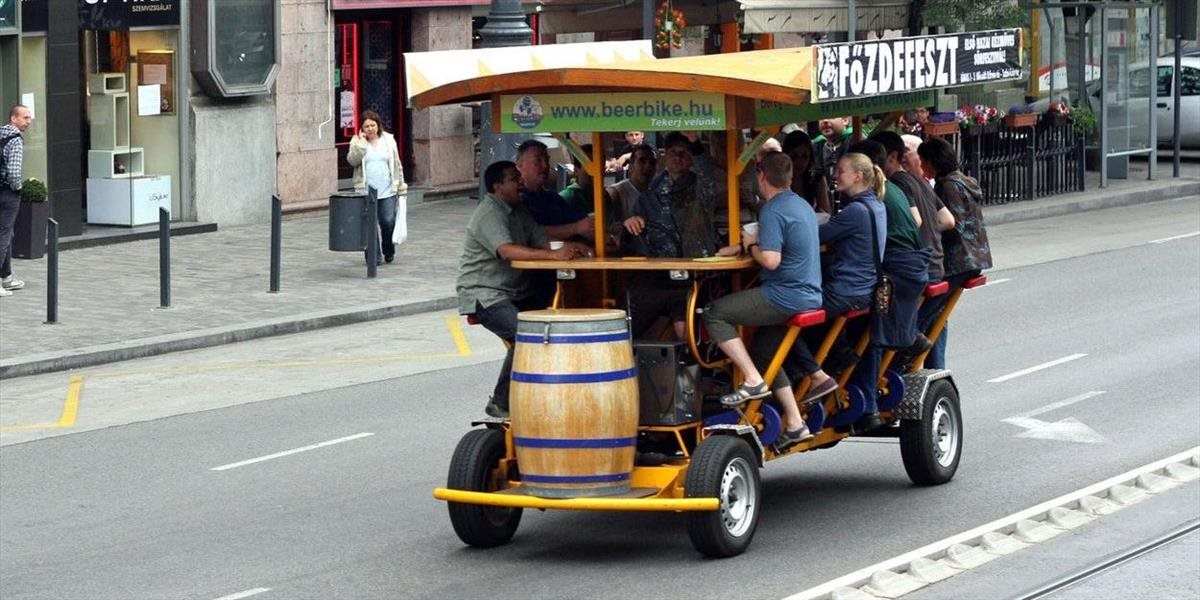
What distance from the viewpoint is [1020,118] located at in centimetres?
2772

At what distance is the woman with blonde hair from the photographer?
21.1m

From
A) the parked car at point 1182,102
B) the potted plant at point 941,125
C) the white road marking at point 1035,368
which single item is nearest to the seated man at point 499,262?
the white road marking at point 1035,368

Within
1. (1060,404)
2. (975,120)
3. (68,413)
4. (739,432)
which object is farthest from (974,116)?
(739,432)

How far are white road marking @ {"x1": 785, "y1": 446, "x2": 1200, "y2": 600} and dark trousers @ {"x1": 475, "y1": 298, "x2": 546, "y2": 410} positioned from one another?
6.60ft

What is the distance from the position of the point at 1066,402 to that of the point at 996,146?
14752mm

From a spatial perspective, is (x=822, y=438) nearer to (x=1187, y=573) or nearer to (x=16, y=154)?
(x=1187, y=573)

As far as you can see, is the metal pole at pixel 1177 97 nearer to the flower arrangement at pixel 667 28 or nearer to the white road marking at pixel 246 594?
the flower arrangement at pixel 667 28

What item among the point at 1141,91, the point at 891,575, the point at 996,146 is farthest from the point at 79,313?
the point at 1141,91

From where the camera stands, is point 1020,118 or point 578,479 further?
point 1020,118

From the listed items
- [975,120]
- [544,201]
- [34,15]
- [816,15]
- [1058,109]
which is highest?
[816,15]

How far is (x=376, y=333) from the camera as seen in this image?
17.5m

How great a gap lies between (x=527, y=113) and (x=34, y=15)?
45.7 ft

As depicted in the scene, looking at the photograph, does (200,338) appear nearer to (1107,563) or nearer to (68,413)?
(68,413)

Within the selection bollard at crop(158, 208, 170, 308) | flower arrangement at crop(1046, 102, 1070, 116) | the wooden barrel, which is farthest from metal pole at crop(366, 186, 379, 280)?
flower arrangement at crop(1046, 102, 1070, 116)
